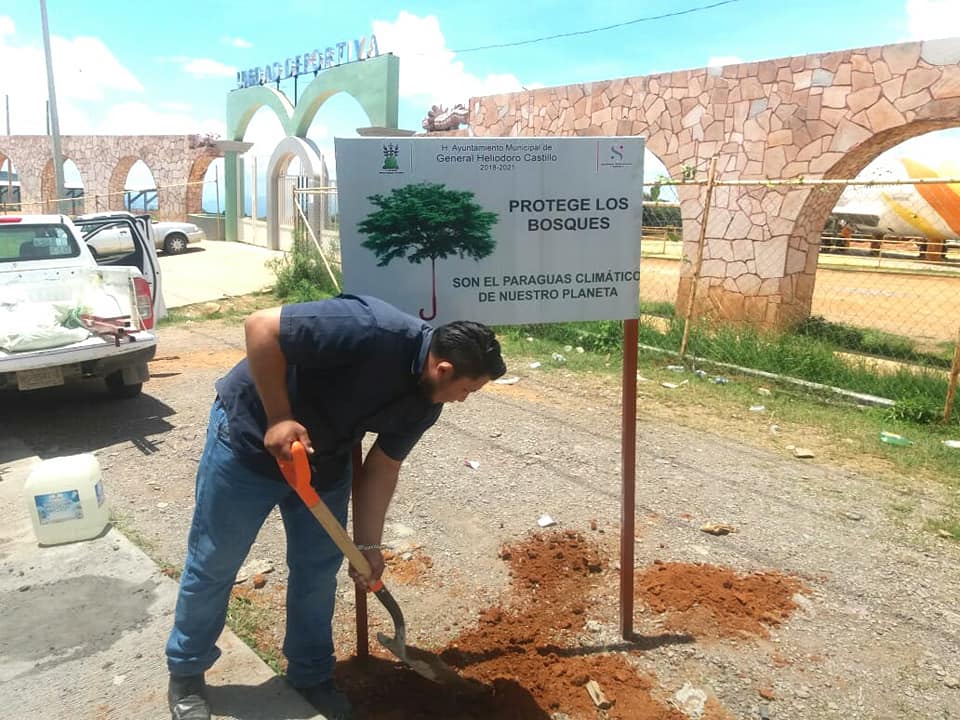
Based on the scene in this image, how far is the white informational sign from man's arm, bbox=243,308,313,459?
0.56 metres

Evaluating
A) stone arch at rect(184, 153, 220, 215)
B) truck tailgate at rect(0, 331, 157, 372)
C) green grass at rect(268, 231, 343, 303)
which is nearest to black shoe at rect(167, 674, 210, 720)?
truck tailgate at rect(0, 331, 157, 372)

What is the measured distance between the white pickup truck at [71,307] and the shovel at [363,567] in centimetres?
385

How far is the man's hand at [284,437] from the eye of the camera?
2.02m

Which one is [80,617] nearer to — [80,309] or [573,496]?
[573,496]

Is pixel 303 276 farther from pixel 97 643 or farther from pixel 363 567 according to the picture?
pixel 363 567

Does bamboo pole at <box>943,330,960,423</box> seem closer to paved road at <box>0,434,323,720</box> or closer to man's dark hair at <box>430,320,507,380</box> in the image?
man's dark hair at <box>430,320,507,380</box>

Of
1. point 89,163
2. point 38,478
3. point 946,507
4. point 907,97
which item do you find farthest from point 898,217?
point 89,163

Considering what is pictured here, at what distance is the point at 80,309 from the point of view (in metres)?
5.84

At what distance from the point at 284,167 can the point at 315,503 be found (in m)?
18.2

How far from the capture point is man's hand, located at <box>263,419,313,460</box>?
2.02 meters

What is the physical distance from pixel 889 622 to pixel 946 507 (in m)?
1.62

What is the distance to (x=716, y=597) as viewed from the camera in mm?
3361

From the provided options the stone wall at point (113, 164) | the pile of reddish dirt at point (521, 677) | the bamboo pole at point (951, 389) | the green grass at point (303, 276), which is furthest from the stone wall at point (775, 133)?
the stone wall at point (113, 164)

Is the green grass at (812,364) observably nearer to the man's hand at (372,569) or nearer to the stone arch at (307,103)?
the man's hand at (372,569)
